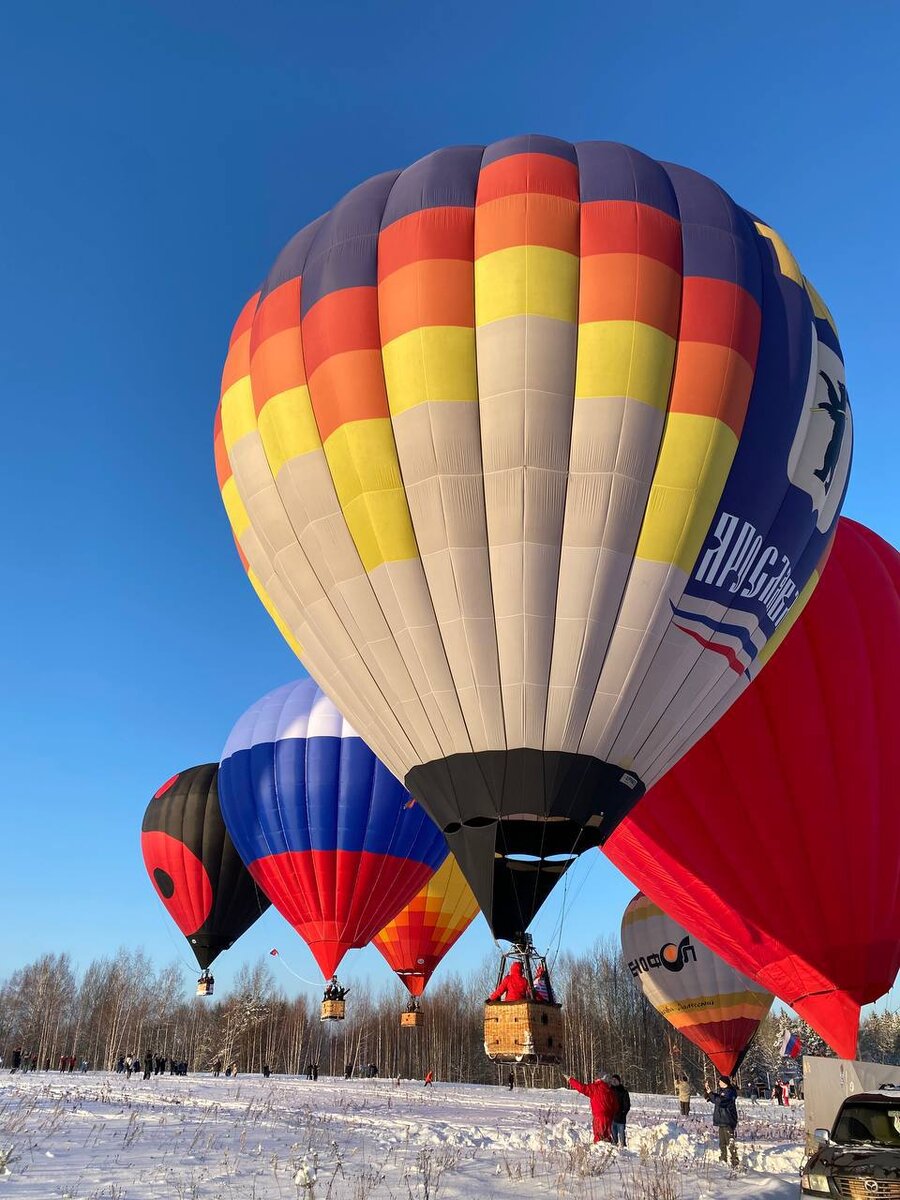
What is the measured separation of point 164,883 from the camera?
2497 centimetres

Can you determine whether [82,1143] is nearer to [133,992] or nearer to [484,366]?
[484,366]

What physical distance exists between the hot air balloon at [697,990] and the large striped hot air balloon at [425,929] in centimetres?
506

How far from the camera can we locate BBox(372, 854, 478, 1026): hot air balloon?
76.4 feet

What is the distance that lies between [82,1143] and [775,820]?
323 inches

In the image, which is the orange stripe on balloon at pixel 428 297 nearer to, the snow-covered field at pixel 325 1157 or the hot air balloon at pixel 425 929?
the snow-covered field at pixel 325 1157

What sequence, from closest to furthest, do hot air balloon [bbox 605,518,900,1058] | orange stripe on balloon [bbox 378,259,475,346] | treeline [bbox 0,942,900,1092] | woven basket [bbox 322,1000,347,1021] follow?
orange stripe on balloon [bbox 378,259,475,346]
hot air balloon [bbox 605,518,900,1058]
woven basket [bbox 322,1000,347,1021]
treeline [bbox 0,942,900,1092]

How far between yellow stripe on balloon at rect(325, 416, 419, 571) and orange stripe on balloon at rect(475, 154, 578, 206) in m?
2.68

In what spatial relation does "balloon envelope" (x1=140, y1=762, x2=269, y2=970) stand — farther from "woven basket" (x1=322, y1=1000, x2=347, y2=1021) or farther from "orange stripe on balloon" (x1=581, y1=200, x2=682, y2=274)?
"orange stripe on balloon" (x1=581, y1=200, x2=682, y2=274)

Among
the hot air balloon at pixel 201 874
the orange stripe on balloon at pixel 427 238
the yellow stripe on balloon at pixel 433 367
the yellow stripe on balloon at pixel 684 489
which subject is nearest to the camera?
the yellow stripe on balloon at pixel 684 489

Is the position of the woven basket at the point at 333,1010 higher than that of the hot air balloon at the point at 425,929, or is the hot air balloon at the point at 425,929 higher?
the hot air balloon at the point at 425,929

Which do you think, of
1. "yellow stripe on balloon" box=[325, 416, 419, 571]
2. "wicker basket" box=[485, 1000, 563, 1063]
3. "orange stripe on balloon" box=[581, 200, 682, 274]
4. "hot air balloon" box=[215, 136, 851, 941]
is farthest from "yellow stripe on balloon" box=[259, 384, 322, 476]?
"wicker basket" box=[485, 1000, 563, 1063]

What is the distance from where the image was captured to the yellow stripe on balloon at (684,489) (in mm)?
8477

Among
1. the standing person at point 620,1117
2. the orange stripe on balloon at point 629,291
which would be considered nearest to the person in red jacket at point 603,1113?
the standing person at point 620,1117

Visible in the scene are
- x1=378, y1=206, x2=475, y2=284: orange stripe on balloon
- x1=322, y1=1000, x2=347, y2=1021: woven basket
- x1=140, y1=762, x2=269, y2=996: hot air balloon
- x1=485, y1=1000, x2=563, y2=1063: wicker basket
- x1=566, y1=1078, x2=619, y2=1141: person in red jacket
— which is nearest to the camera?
x1=485, y1=1000, x2=563, y2=1063: wicker basket
